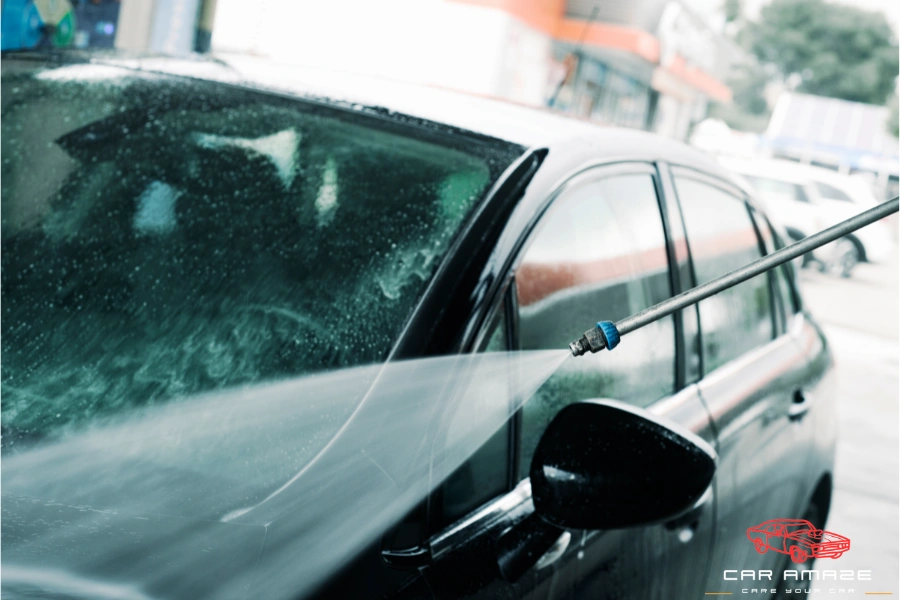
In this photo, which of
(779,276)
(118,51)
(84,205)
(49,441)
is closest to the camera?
(49,441)

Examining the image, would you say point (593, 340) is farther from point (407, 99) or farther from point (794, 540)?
point (794, 540)

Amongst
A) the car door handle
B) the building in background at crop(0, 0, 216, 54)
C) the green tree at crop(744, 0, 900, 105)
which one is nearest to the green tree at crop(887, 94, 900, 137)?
the green tree at crop(744, 0, 900, 105)

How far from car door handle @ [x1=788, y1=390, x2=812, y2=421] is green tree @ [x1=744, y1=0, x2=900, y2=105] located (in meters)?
64.0

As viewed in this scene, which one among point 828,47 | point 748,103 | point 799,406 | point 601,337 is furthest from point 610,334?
point 748,103

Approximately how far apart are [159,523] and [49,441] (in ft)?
0.92

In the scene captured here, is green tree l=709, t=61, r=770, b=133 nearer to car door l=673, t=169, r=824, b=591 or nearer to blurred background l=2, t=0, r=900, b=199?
blurred background l=2, t=0, r=900, b=199

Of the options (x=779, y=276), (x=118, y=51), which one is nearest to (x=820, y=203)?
(x=779, y=276)

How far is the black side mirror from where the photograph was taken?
132cm

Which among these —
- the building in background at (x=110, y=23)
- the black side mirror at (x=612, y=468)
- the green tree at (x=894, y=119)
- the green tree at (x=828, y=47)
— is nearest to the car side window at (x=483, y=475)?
the black side mirror at (x=612, y=468)

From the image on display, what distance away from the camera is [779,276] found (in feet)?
9.98

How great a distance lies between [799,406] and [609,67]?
1906 cm

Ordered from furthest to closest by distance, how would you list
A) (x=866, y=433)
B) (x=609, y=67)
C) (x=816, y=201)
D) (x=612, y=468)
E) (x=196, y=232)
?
1. (x=609, y=67)
2. (x=816, y=201)
3. (x=866, y=433)
4. (x=196, y=232)
5. (x=612, y=468)

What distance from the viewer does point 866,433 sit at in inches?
277

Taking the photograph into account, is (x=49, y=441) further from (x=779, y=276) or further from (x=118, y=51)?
(x=779, y=276)
